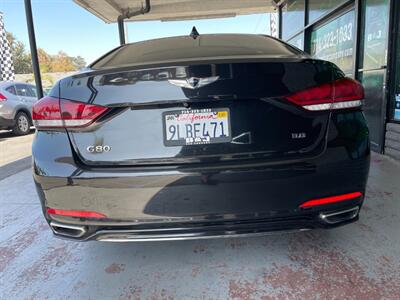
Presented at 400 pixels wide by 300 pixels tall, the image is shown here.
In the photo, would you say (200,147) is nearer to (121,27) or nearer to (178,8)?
(178,8)

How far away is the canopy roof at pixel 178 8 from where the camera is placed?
8062 millimetres

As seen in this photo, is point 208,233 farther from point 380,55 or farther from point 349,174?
point 380,55

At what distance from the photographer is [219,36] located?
2510 mm

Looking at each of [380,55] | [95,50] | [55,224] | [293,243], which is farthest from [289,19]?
[95,50]

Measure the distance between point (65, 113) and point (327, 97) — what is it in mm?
1217

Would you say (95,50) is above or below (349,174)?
above

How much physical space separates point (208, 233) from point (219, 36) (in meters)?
1.53

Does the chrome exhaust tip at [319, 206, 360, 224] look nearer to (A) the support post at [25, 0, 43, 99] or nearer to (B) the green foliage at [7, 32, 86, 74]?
(A) the support post at [25, 0, 43, 99]

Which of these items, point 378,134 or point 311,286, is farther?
A: point 378,134

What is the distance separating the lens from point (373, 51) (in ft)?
13.8

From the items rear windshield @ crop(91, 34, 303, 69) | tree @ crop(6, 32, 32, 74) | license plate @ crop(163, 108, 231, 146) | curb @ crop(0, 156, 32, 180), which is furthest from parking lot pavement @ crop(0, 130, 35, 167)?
tree @ crop(6, 32, 32, 74)

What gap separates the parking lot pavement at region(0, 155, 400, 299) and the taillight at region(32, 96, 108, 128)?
885 millimetres

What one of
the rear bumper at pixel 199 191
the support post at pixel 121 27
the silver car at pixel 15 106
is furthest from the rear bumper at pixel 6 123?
the rear bumper at pixel 199 191

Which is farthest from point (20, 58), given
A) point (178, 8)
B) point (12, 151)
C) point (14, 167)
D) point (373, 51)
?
point (373, 51)
